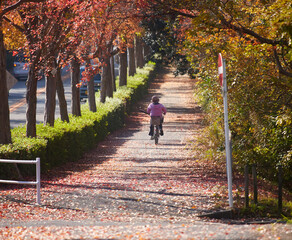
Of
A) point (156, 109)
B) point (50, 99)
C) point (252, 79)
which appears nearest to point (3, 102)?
point (50, 99)

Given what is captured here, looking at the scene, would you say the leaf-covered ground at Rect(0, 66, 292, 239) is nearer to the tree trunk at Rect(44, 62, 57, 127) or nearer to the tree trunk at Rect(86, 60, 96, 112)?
the tree trunk at Rect(44, 62, 57, 127)

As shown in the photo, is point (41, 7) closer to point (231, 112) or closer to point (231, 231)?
point (231, 112)

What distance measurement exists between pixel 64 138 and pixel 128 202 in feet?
22.0

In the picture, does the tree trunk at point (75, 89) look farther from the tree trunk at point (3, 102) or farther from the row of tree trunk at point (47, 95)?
the tree trunk at point (3, 102)

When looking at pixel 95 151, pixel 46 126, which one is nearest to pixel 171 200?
pixel 46 126

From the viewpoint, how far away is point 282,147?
38.8ft

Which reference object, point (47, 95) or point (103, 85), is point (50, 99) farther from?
point (103, 85)

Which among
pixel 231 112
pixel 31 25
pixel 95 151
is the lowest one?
pixel 95 151

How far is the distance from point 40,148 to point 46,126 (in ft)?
11.7

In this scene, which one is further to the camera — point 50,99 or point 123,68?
point 123,68

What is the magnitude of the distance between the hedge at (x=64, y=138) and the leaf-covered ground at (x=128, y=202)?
434mm

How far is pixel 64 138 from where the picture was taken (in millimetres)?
16531

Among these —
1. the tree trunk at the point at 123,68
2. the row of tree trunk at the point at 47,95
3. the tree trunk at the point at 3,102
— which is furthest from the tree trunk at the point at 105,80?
the tree trunk at the point at 3,102

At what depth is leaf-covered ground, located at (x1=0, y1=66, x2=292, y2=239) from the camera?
7371 mm
